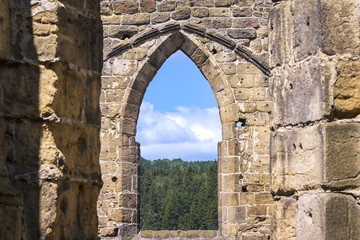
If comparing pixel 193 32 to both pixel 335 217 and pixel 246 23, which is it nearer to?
pixel 246 23

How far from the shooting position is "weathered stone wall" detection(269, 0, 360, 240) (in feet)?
12.4

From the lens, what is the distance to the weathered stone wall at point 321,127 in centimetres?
377

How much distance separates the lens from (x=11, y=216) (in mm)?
3145

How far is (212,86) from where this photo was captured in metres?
11.6

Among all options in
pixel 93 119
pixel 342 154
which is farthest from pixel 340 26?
pixel 93 119

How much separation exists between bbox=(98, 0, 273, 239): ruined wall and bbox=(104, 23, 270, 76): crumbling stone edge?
0.02 m

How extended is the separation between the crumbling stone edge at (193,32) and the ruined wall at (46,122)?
7697mm

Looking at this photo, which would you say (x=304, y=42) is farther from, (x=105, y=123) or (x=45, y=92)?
(x=105, y=123)

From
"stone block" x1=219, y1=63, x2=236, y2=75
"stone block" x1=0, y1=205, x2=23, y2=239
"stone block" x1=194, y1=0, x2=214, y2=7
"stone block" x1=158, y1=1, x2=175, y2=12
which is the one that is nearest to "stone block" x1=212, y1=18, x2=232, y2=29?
"stone block" x1=194, y1=0, x2=214, y2=7

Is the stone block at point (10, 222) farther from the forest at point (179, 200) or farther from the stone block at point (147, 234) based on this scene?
the forest at point (179, 200)

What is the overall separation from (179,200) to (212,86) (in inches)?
1456

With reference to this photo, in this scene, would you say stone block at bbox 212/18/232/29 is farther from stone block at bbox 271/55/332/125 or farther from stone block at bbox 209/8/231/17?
stone block at bbox 271/55/332/125

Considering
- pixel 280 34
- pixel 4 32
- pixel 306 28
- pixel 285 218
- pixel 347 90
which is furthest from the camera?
pixel 280 34

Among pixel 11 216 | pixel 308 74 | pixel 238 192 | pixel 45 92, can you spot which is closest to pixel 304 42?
pixel 308 74
